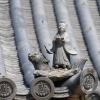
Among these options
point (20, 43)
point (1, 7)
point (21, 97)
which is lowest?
point (21, 97)

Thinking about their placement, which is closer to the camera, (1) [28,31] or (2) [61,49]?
(2) [61,49]

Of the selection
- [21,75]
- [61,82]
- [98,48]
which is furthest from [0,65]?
[98,48]

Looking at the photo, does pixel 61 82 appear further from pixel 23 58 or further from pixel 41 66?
pixel 23 58

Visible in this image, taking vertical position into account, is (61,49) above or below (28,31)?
below

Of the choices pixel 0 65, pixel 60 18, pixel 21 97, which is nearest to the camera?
pixel 21 97

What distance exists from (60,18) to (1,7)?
1663 millimetres

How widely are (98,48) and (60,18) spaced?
144 centimetres

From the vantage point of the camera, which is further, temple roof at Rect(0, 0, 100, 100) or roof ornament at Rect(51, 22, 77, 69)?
temple roof at Rect(0, 0, 100, 100)

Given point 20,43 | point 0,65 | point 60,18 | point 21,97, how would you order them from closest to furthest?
1. point 21,97
2. point 0,65
3. point 20,43
4. point 60,18

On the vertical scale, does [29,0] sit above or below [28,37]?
above

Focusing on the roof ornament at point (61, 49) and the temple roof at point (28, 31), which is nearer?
the roof ornament at point (61, 49)

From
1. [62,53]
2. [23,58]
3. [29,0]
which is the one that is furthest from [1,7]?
[62,53]

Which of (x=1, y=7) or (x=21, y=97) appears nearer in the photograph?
(x=21, y=97)

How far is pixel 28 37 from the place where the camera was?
17.3 metres
